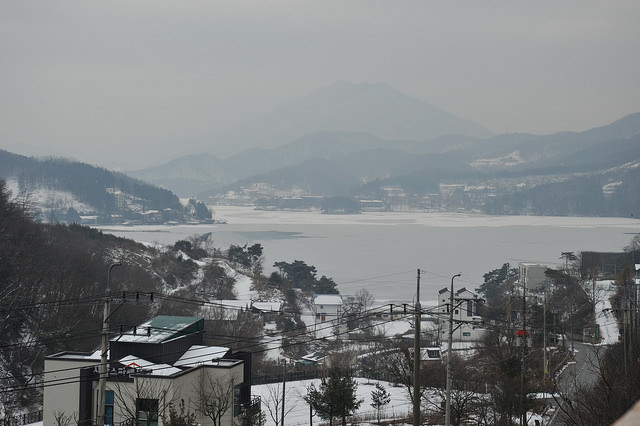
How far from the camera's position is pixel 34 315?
72.2 feet

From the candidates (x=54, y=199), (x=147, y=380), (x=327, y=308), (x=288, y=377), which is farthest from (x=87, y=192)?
(x=147, y=380)

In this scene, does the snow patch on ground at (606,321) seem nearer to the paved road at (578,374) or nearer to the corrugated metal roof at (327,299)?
the paved road at (578,374)

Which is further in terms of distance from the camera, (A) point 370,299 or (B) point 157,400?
(A) point 370,299

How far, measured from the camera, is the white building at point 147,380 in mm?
11820

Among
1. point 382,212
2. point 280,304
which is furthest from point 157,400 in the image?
point 382,212

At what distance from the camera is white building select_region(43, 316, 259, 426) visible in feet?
38.8

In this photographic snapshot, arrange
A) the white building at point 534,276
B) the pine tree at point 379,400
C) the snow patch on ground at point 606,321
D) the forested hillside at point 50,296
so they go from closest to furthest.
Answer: the pine tree at point 379,400 < the forested hillside at point 50,296 < the snow patch on ground at point 606,321 < the white building at point 534,276

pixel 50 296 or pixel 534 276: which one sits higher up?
pixel 50 296

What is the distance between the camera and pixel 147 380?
11.8 meters

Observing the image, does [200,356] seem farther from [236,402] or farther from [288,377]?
[288,377]

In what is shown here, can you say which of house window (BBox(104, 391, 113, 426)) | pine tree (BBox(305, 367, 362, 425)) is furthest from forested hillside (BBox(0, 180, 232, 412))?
pine tree (BBox(305, 367, 362, 425))

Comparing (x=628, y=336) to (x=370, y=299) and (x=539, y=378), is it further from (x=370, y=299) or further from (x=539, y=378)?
(x=370, y=299)

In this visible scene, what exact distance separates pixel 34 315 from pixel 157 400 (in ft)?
40.8

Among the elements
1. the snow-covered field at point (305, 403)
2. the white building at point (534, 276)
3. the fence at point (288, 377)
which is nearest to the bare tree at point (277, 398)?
the snow-covered field at point (305, 403)
